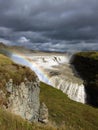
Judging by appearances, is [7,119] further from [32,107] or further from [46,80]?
[46,80]

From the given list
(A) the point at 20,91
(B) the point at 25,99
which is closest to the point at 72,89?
(B) the point at 25,99

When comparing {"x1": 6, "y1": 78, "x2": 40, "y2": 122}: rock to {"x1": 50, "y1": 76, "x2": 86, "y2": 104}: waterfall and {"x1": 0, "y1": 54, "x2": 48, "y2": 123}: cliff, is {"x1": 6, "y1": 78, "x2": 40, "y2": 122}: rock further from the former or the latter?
{"x1": 50, "y1": 76, "x2": 86, "y2": 104}: waterfall

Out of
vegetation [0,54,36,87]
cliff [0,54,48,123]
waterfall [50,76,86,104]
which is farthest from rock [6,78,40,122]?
waterfall [50,76,86,104]

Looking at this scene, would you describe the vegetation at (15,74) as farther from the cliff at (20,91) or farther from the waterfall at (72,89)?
the waterfall at (72,89)

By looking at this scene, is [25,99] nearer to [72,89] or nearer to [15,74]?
[15,74]

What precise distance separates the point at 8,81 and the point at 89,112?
51969mm

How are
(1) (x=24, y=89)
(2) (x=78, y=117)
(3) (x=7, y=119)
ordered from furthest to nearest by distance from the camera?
(2) (x=78, y=117), (1) (x=24, y=89), (3) (x=7, y=119)

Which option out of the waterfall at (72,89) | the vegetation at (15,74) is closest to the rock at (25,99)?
the vegetation at (15,74)

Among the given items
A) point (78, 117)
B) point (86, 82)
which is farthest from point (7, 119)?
point (86, 82)

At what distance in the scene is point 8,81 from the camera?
73.2m

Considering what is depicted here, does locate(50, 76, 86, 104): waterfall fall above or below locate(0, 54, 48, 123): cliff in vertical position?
below

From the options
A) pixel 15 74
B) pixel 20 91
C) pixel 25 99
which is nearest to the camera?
pixel 15 74

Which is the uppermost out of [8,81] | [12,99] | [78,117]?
[8,81]

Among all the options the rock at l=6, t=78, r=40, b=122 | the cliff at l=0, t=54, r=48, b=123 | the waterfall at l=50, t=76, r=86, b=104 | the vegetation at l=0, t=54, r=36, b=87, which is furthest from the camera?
the waterfall at l=50, t=76, r=86, b=104
